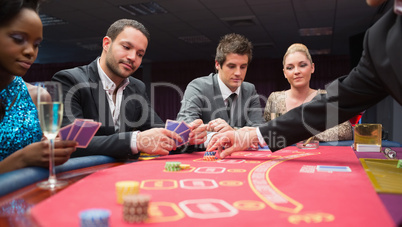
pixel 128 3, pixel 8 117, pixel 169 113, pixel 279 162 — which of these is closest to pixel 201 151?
pixel 279 162

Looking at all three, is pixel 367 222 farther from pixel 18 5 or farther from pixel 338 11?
pixel 338 11

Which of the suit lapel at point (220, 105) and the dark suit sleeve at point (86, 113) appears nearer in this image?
the dark suit sleeve at point (86, 113)

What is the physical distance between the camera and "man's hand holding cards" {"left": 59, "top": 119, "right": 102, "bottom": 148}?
3.67 ft

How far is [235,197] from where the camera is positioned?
0.86 metres

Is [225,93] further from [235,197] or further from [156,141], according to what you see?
[235,197]

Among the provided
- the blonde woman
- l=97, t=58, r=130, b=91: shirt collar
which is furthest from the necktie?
l=97, t=58, r=130, b=91: shirt collar

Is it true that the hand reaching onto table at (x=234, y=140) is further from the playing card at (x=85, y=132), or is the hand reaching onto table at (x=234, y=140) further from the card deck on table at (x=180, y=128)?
the playing card at (x=85, y=132)

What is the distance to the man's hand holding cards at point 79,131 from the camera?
1.12 metres

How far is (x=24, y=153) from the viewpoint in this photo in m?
1.16

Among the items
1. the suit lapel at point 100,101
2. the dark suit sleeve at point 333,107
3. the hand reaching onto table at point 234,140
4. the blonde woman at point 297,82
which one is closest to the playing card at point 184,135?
the hand reaching onto table at point 234,140

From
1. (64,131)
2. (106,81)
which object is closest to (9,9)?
(64,131)

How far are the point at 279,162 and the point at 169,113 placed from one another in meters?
11.0

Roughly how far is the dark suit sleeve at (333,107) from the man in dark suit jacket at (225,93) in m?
1.05

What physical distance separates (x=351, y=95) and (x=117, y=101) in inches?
57.9
